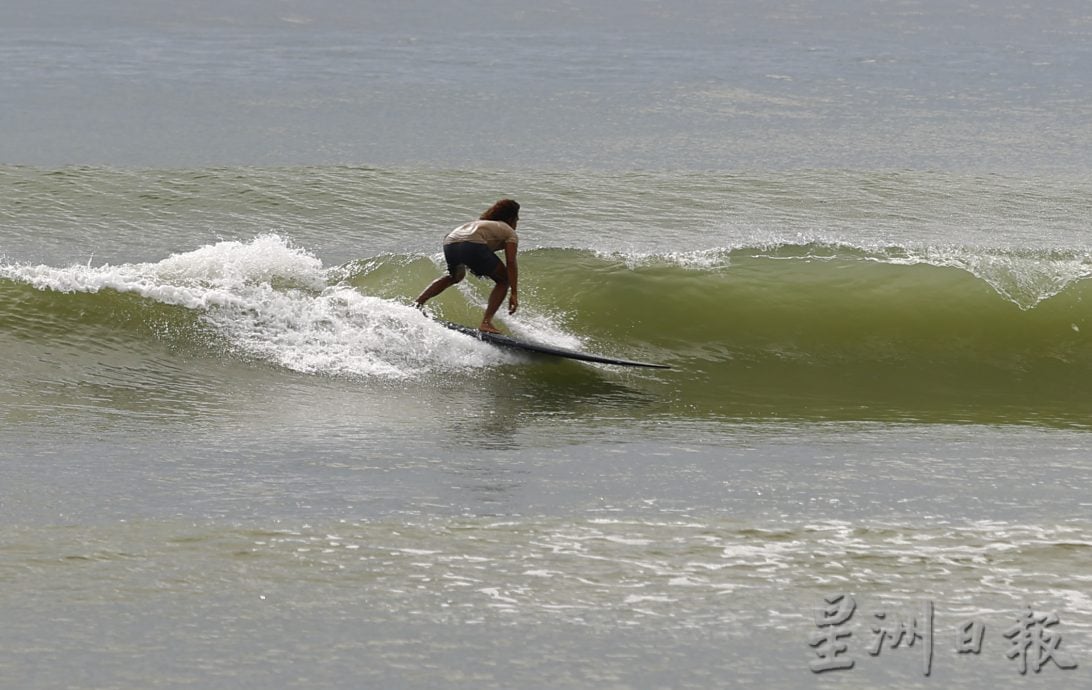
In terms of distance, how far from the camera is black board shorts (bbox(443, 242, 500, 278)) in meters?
10.2

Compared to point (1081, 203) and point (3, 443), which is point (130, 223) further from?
point (1081, 203)

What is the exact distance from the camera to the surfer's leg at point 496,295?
10.3 m

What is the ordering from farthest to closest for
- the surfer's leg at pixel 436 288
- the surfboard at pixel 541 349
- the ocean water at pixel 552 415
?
the surfer's leg at pixel 436 288 → the surfboard at pixel 541 349 → the ocean water at pixel 552 415

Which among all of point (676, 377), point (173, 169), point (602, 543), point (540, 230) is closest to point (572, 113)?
point (173, 169)

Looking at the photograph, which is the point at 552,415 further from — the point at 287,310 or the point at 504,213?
the point at 287,310

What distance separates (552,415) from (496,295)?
5.18 ft

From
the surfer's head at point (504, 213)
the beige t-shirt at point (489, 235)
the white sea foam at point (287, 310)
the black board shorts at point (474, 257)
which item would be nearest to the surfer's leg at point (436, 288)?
the white sea foam at point (287, 310)

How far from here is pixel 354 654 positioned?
18.4ft

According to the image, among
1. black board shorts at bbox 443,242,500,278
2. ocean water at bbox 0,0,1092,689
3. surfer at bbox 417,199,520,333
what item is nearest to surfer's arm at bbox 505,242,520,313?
surfer at bbox 417,199,520,333

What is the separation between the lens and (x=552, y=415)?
30.2 ft

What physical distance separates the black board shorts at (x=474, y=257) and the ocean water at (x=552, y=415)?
60cm

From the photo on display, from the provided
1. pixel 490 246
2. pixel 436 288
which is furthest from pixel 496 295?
pixel 436 288

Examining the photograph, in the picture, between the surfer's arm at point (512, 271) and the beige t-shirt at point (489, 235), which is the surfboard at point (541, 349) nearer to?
the surfer's arm at point (512, 271)

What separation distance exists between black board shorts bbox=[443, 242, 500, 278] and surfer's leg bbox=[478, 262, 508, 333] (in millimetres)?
47
